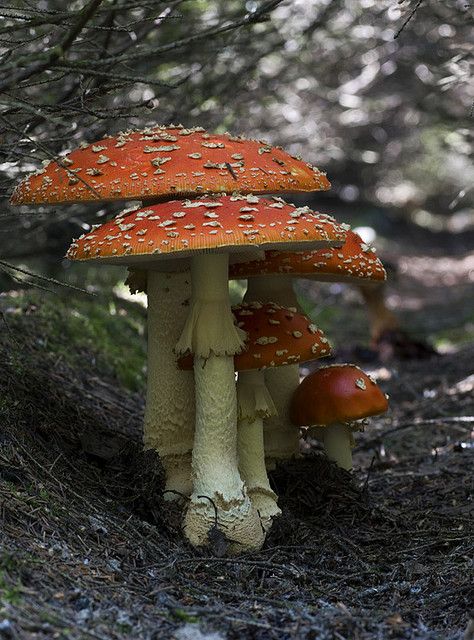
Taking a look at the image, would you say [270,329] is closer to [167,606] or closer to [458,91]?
[167,606]

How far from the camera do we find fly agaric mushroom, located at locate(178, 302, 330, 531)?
4.31m

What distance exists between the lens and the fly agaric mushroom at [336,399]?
15.5ft

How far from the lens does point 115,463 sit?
4621 mm

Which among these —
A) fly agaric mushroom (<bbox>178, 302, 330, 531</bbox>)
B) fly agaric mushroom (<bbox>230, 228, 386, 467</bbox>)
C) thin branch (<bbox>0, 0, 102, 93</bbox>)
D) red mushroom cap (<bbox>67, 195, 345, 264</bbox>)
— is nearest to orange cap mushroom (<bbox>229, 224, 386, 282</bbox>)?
fly agaric mushroom (<bbox>230, 228, 386, 467</bbox>)

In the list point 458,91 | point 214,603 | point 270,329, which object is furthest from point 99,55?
point 458,91

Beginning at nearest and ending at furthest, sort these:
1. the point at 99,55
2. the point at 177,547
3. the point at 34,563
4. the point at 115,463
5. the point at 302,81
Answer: the point at 34,563
the point at 177,547
the point at 115,463
the point at 99,55
the point at 302,81

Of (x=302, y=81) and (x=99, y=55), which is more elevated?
(x=99, y=55)

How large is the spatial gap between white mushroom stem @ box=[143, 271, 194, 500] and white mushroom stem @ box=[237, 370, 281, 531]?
0.32m

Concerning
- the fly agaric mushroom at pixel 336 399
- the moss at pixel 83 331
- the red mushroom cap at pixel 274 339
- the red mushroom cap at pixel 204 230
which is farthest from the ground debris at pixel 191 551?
the red mushroom cap at pixel 204 230

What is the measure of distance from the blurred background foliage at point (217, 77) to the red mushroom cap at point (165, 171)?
0.19 m

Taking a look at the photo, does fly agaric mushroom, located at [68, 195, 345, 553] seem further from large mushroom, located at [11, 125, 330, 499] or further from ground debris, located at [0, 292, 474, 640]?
ground debris, located at [0, 292, 474, 640]

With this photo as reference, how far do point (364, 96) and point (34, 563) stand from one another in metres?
10.7

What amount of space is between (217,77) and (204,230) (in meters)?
4.64

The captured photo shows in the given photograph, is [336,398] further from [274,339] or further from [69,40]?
[69,40]
